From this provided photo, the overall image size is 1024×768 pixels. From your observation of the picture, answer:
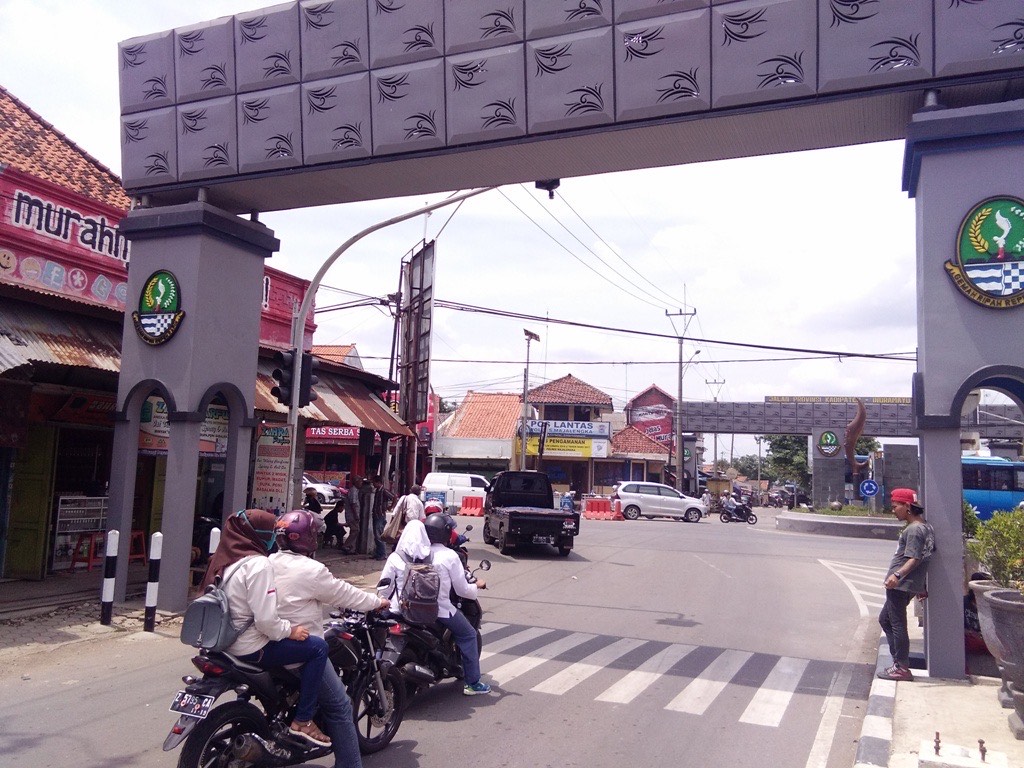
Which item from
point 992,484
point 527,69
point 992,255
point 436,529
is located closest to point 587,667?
point 436,529

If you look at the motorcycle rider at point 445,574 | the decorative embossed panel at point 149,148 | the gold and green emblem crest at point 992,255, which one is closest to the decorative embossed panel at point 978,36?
the gold and green emblem crest at point 992,255

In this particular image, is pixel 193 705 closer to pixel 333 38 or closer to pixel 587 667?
pixel 587 667

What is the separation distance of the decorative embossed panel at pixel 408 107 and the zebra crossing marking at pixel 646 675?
664 centimetres

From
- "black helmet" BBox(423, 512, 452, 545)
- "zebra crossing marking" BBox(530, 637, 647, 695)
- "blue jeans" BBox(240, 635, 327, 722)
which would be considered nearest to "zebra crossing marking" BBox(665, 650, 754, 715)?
"zebra crossing marking" BBox(530, 637, 647, 695)

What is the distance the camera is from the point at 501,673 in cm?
785

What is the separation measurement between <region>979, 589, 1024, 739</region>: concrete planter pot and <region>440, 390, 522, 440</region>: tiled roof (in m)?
44.6

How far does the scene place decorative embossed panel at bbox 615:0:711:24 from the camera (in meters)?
8.98

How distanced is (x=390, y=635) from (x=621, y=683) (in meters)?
Answer: 2.62

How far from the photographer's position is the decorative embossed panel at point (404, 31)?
10234 mm

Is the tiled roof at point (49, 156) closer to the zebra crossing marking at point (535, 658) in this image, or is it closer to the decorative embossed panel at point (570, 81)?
the decorative embossed panel at point (570, 81)

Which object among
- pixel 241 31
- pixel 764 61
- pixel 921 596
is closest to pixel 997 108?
pixel 764 61

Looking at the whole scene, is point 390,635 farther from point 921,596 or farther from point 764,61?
point 764,61

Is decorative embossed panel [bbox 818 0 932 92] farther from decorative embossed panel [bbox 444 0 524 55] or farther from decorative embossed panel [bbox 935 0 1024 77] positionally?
decorative embossed panel [bbox 444 0 524 55]

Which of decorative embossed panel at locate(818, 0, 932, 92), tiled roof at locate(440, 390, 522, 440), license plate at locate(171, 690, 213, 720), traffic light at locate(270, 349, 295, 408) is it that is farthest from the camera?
tiled roof at locate(440, 390, 522, 440)
